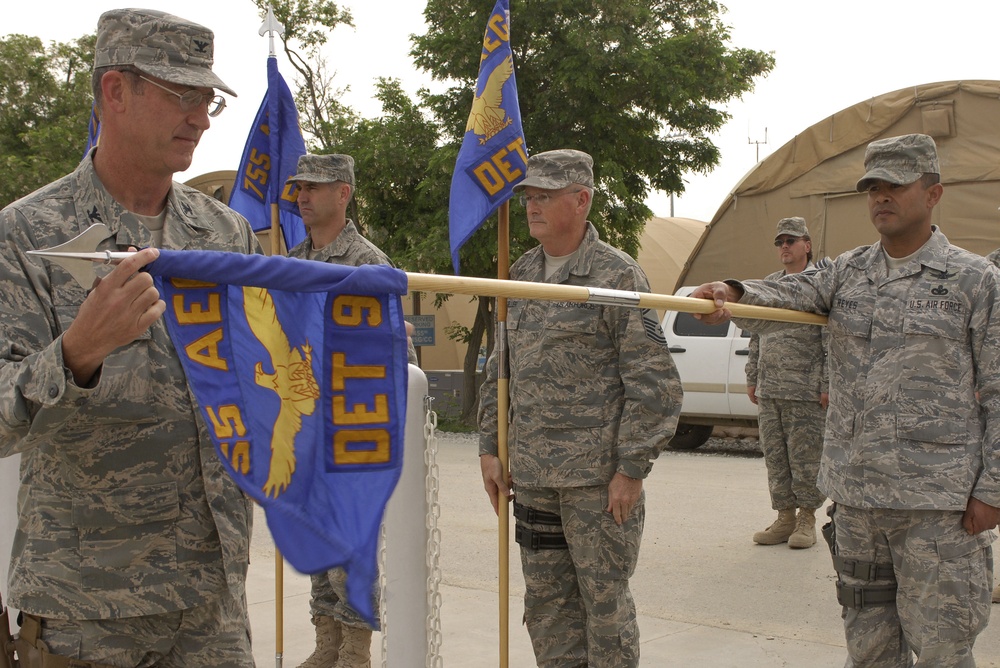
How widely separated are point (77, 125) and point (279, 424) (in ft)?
81.3

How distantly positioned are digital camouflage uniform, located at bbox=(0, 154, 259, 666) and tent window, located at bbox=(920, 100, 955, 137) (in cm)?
1260

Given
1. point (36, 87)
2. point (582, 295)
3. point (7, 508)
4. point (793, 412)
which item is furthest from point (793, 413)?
point (36, 87)

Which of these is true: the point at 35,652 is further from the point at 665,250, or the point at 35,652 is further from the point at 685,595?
the point at 665,250

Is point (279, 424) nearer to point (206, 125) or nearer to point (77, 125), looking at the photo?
point (206, 125)

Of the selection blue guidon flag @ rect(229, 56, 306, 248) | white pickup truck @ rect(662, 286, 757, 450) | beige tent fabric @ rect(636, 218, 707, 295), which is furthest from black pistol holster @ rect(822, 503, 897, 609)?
beige tent fabric @ rect(636, 218, 707, 295)

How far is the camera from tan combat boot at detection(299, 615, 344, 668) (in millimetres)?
5199

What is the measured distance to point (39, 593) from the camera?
233cm

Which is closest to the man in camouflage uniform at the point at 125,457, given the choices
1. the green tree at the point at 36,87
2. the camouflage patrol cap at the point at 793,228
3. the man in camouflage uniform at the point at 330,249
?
the man in camouflage uniform at the point at 330,249

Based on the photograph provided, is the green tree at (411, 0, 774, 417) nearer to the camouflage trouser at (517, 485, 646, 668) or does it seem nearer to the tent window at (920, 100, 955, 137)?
the tent window at (920, 100, 955, 137)

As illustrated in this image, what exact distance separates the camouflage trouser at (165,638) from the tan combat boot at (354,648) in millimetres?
2559

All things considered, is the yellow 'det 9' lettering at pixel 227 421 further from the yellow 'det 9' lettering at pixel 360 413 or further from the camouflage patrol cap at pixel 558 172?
the camouflage patrol cap at pixel 558 172

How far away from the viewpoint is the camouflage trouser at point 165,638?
7.70 ft

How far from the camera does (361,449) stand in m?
2.35

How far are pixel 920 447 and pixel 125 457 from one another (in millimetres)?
2794
